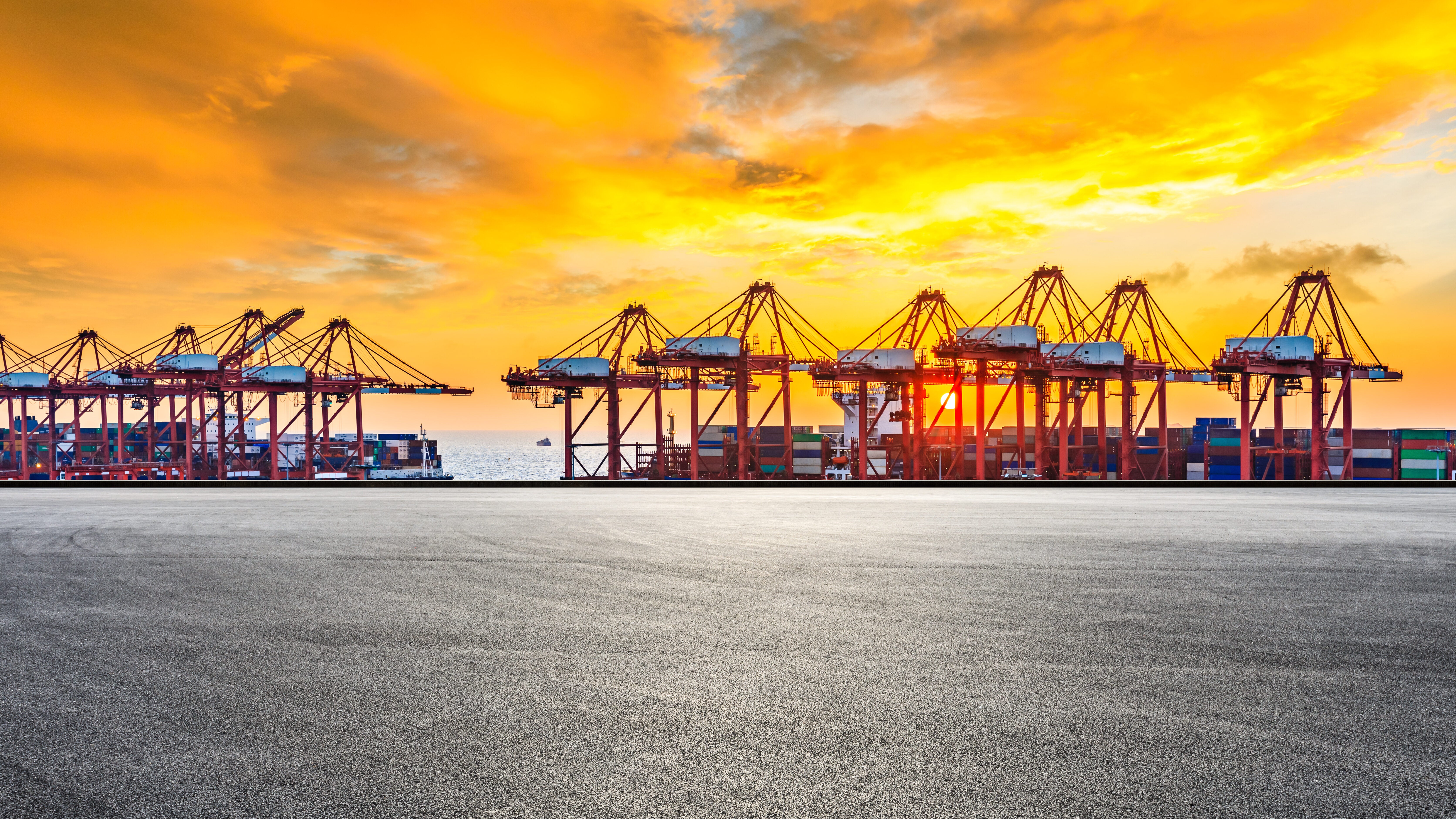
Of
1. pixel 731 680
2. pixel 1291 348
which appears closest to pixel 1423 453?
pixel 1291 348

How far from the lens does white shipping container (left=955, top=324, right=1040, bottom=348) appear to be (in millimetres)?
53094

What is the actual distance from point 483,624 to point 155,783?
343 centimetres

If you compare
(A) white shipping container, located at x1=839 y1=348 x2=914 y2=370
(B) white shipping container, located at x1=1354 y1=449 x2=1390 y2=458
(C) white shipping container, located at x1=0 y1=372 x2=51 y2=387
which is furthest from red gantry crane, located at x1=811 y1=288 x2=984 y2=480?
(C) white shipping container, located at x1=0 y1=372 x2=51 y2=387

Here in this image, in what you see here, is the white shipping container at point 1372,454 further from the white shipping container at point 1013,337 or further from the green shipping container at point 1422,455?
the white shipping container at point 1013,337

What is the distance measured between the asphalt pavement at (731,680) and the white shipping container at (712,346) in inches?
1709

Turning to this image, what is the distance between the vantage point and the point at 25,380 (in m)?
77.5

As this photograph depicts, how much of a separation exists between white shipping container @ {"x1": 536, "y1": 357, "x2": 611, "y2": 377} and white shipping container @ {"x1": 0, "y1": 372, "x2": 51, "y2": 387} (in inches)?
2169

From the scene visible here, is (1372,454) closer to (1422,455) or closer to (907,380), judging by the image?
(1422,455)

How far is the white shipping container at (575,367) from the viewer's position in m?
61.8

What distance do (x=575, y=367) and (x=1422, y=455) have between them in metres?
71.0

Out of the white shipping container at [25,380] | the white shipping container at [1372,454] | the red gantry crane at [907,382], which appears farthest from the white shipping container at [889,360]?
the white shipping container at [25,380]

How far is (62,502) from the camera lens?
78.6 ft

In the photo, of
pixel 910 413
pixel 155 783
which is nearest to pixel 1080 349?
pixel 910 413

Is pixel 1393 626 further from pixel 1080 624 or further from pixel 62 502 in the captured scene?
pixel 62 502
